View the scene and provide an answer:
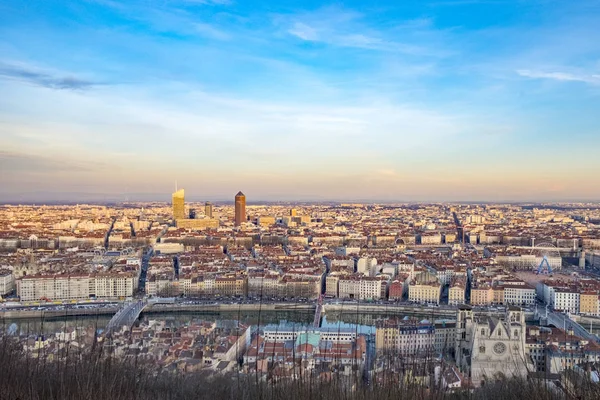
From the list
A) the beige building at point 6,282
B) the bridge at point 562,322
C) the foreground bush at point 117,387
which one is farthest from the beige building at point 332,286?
the foreground bush at point 117,387

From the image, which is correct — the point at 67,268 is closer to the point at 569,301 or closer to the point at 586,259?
the point at 569,301

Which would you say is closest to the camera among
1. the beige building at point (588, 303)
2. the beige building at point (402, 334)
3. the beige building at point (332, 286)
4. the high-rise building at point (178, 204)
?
the beige building at point (402, 334)

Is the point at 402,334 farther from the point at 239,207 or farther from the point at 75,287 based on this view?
the point at 239,207

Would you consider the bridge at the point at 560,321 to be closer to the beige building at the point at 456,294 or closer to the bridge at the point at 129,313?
the beige building at the point at 456,294

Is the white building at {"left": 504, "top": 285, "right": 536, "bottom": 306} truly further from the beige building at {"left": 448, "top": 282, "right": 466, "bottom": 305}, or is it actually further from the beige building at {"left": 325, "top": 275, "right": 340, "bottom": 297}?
the beige building at {"left": 325, "top": 275, "right": 340, "bottom": 297}

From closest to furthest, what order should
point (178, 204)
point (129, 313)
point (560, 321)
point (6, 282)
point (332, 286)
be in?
point (560, 321)
point (129, 313)
point (6, 282)
point (332, 286)
point (178, 204)

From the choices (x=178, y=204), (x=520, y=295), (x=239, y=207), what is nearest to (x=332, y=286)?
(x=520, y=295)

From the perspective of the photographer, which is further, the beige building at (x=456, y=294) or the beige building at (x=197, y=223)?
the beige building at (x=197, y=223)

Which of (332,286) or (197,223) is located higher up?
(197,223)

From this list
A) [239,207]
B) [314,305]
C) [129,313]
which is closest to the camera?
[129,313]

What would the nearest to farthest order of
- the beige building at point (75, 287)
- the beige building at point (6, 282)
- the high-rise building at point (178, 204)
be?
the beige building at point (75, 287)
the beige building at point (6, 282)
the high-rise building at point (178, 204)

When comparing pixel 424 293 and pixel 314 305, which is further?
pixel 424 293

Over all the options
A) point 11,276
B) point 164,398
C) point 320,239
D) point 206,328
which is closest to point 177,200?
point 320,239
